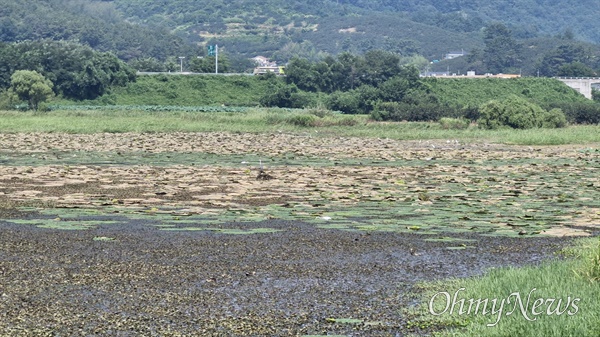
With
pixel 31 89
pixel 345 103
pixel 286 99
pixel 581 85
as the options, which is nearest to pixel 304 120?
pixel 31 89

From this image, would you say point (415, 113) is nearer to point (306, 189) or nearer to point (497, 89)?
point (306, 189)

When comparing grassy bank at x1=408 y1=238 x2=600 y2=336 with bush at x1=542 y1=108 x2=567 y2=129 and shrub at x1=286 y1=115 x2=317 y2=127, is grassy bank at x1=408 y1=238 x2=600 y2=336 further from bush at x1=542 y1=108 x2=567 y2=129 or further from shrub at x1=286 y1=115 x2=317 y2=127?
bush at x1=542 y1=108 x2=567 y2=129

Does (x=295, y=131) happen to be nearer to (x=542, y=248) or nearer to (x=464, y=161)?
(x=464, y=161)

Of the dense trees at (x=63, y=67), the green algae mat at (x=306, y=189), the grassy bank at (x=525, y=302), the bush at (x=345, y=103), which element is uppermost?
the dense trees at (x=63, y=67)

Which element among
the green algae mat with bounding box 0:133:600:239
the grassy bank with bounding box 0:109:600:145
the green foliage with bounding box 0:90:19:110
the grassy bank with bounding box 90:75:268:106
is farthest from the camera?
the grassy bank with bounding box 90:75:268:106

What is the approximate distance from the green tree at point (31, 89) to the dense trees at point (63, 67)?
1372 cm

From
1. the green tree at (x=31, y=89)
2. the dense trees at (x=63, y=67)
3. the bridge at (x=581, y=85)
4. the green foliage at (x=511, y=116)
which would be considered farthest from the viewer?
the bridge at (x=581, y=85)

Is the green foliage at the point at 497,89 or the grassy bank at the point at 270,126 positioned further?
the green foliage at the point at 497,89

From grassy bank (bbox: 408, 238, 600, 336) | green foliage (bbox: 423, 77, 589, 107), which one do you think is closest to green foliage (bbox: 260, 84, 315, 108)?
green foliage (bbox: 423, 77, 589, 107)

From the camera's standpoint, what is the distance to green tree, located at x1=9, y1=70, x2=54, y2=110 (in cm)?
7525

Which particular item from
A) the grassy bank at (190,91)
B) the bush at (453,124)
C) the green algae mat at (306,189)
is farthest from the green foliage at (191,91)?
the green algae mat at (306,189)

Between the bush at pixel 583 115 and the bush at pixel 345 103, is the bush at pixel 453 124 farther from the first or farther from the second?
the bush at pixel 345 103

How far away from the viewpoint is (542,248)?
570 inches

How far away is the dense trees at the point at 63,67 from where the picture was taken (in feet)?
301
